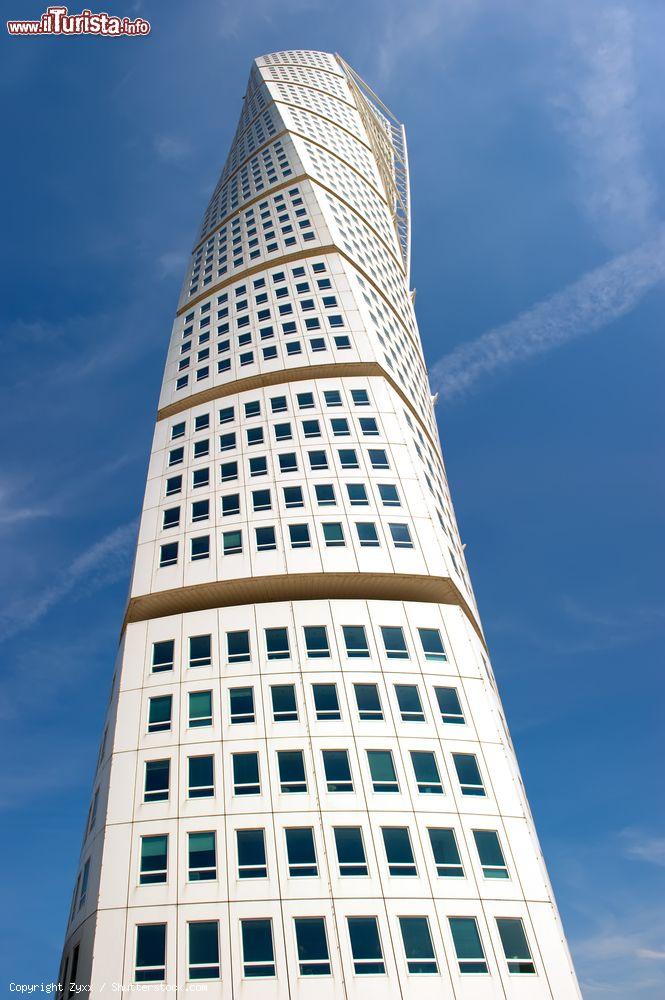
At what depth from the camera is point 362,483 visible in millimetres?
32094

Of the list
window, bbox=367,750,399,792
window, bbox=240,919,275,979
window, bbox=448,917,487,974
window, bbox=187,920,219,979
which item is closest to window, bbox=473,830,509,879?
window, bbox=448,917,487,974

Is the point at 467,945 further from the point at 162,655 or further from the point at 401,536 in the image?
the point at 401,536

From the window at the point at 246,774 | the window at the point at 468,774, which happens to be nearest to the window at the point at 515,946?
the window at the point at 468,774

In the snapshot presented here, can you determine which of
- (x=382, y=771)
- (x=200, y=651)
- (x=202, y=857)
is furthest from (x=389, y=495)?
(x=202, y=857)

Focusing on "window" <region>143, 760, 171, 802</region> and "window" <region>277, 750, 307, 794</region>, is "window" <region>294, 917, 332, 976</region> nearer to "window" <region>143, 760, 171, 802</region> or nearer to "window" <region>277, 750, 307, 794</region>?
"window" <region>277, 750, 307, 794</region>

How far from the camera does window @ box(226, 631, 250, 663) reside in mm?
25734

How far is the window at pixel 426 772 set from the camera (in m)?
22.4

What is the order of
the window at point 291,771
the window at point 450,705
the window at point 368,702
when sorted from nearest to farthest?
the window at point 291,771
the window at point 368,702
the window at point 450,705

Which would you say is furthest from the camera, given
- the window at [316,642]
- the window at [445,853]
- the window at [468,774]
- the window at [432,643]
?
the window at [432,643]

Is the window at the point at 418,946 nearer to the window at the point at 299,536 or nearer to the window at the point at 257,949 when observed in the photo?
the window at the point at 257,949

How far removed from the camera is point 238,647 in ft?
85.6

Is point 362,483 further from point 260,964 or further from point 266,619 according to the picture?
point 260,964

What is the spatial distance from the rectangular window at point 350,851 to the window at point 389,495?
13859mm

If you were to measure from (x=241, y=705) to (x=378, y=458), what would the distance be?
13.4m
